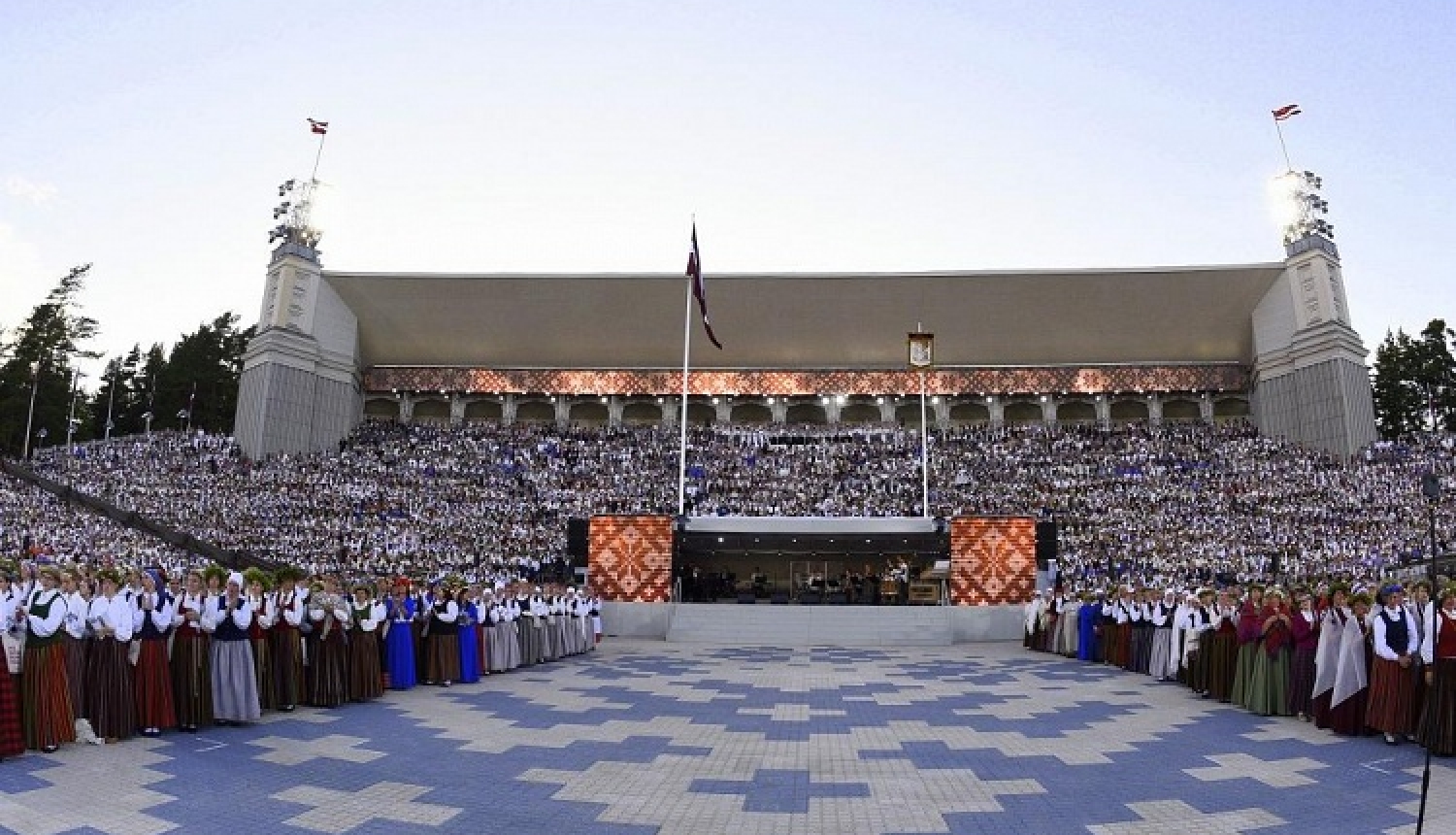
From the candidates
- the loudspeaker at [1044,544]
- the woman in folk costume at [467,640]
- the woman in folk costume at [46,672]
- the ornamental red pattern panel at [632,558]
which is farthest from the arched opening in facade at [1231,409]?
the woman in folk costume at [46,672]

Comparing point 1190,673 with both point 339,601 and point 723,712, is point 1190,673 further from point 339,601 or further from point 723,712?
point 339,601

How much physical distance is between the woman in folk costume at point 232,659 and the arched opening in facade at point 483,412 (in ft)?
157

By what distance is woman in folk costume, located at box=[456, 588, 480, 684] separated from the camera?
15.3m

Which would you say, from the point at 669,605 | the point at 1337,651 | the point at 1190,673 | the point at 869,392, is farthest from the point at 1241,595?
the point at 869,392

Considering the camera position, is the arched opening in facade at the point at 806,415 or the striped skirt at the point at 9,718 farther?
the arched opening in facade at the point at 806,415

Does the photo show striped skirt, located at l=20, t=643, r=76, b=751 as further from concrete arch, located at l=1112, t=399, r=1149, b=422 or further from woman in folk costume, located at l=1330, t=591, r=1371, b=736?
concrete arch, located at l=1112, t=399, r=1149, b=422

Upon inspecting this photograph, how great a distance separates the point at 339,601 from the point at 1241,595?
14512mm

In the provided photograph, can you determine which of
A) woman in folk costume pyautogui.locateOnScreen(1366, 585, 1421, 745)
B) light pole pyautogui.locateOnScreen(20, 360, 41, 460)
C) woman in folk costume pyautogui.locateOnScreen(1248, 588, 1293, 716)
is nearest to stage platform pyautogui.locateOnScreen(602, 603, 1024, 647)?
woman in folk costume pyautogui.locateOnScreen(1248, 588, 1293, 716)

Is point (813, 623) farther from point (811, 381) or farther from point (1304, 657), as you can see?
point (811, 381)

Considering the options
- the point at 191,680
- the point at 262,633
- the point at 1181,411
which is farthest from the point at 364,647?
the point at 1181,411

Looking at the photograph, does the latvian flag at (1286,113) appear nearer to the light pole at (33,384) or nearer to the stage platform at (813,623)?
the stage platform at (813,623)

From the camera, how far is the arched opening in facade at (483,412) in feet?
187

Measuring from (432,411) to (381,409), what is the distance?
3173mm

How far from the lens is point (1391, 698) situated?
940cm
